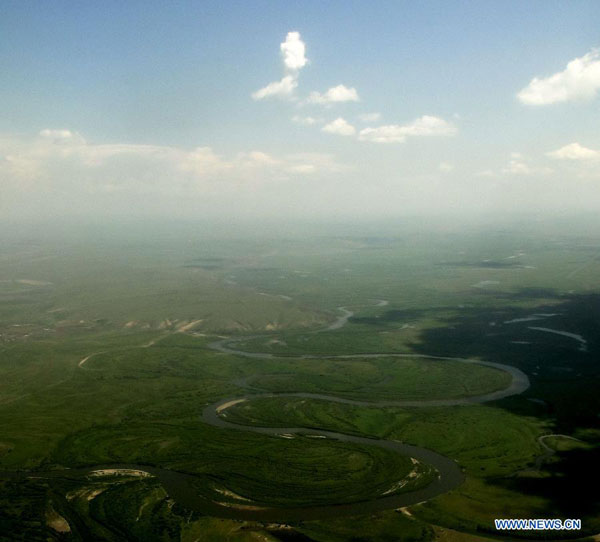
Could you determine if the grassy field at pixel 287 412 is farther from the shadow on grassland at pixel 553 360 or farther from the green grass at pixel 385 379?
the green grass at pixel 385 379

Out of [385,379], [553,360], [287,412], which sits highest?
[553,360]

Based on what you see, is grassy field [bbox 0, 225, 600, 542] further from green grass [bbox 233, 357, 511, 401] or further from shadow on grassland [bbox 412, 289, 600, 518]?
green grass [bbox 233, 357, 511, 401]

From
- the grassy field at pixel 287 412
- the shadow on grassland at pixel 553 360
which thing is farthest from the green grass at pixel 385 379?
the shadow on grassland at pixel 553 360

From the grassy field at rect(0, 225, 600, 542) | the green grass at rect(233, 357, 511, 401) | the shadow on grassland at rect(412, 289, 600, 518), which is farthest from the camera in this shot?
the green grass at rect(233, 357, 511, 401)

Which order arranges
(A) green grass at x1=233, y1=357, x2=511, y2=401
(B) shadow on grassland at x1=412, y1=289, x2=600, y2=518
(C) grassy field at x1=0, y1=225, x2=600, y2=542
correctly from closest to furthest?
(C) grassy field at x1=0, y1=225, x2=600, y2=542 < (B) shadow on grassland at x1=412, y1=289, x2=600, y2=518 < (A) green grass at x1=233, y1=357, x2=511, y2=401

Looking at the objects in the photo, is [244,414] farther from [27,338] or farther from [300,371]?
[27,338]

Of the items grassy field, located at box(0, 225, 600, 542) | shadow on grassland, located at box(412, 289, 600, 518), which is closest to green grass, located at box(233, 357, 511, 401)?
grassy field, located at box(0, 225, 600, 542)

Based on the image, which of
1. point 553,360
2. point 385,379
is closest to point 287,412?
point 385,379

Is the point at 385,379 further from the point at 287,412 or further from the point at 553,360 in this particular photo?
the point at 553,360

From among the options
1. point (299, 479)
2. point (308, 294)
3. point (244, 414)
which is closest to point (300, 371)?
point (244, 414)

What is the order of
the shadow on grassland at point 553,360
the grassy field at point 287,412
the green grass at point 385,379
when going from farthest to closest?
1. the green grass at point 385,379
2. the shadow on grassland at point 553,360
3. the grassy field at point 287,412
